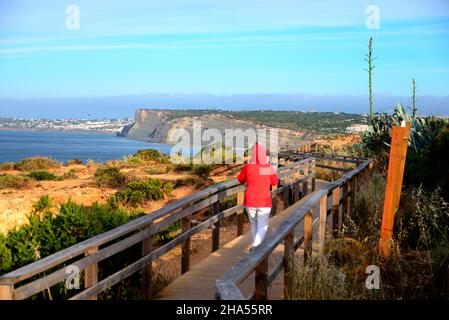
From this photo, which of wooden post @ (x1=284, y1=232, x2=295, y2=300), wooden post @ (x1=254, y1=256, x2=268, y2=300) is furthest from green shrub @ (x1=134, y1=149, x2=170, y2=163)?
wooden post @ (x1=254, y1=256, x2=268, y2=300)

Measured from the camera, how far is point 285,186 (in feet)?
48.0

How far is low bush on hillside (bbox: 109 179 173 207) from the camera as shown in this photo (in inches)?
818

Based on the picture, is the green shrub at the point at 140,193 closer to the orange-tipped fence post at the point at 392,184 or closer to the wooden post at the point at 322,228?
the wooden post at the point at 322,228

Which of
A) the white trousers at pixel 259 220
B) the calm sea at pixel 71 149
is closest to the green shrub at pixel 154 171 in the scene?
the calm sea at pixel 71 149

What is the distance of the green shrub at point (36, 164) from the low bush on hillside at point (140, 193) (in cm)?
1616

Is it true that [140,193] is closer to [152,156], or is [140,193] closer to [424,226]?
[424,226]

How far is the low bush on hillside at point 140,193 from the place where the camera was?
20.8m

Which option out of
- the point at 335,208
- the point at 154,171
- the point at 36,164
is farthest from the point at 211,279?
the point at 36,164

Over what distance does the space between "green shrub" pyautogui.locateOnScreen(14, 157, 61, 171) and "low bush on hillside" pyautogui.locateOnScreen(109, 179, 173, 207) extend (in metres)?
16.2

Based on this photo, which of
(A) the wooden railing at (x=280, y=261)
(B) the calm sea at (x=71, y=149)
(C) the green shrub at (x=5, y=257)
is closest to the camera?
(A) the wooden railing at (x=280, y=261)

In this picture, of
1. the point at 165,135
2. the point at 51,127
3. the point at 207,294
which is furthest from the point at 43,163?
the point at 51,127

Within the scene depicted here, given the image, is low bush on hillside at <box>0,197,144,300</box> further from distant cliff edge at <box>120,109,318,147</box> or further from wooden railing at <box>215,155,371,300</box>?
distant cliff edge at <box>120,109,318,147</box>
